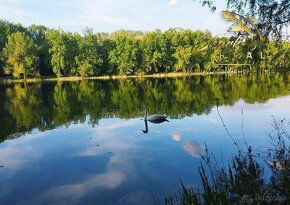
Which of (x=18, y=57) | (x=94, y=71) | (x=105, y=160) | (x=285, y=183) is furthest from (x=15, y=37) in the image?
(x=285, y=183)

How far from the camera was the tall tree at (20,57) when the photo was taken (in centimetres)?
9375

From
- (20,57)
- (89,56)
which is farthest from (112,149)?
(89,56)

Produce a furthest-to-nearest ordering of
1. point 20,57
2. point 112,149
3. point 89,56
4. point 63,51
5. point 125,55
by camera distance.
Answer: point 125,55 < point 89,56 < point 63,51 < point 20,57 < point 112,149

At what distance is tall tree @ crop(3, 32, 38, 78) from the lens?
93.8 metres

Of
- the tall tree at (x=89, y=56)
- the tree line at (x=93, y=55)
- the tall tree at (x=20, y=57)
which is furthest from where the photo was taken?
the tall tree at (x=89, y=56)

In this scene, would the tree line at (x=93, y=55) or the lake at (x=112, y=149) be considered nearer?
the lake at (x=112, y=149)

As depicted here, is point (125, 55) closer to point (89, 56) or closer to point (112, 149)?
point (89, 56)

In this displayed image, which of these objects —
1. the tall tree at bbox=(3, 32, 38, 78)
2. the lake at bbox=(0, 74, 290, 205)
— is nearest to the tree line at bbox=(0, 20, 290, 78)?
the tall tree at bbox=(3, 32, 38, 78)

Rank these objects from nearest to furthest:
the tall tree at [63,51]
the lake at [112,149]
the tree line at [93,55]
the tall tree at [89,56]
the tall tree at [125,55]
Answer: the lake at [112,149] → the tree line at [93,55] → the tall tree at [63,51] → the tall tree at [89,56] → the tall tree at [125,55]

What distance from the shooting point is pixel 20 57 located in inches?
3789

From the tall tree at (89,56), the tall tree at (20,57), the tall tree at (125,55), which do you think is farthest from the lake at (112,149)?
the tall tree at (125,55)

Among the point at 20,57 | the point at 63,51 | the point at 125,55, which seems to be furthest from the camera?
the point at 125,55

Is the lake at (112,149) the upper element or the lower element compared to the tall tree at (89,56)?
lower

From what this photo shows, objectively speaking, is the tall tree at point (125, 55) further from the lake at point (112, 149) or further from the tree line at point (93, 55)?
the lake at point (112, 149)
